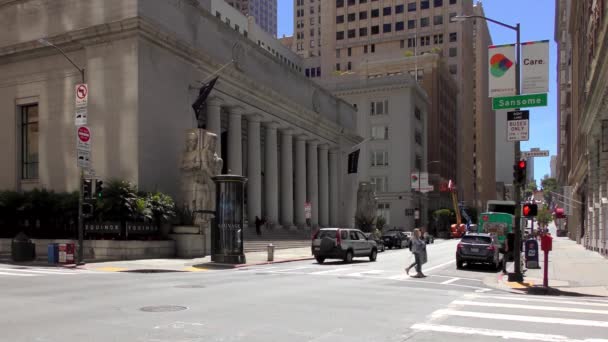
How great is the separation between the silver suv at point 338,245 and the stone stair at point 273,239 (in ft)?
27.4

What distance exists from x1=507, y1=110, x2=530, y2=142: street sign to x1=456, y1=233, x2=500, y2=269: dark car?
733cm

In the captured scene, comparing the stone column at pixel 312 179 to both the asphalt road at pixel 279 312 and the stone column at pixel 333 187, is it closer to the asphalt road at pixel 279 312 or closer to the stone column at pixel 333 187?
the stone column at pixel 333 187

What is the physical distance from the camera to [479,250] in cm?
2592

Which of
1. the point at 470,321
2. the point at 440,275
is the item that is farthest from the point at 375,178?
the point at 470,321

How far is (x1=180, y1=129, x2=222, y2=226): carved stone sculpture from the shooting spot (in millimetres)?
32156

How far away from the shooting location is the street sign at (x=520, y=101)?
18828 mm

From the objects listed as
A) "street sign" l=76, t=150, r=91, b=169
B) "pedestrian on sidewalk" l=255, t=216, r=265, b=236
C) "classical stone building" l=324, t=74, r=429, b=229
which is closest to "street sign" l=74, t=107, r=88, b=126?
"street sign" l=76, t=150, r=91, b=169

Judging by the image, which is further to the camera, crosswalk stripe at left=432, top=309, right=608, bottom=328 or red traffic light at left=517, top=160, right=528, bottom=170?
red traffic light at left=517, top=160, right=528, bottom=170

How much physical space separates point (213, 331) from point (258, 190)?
126 feet

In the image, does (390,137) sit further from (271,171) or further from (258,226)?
(258,226)

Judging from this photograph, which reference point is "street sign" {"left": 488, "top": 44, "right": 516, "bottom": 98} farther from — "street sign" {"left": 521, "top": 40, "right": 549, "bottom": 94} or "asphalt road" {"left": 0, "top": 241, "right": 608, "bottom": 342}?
"asphalt road" {"left": 0, "top": 241, "right": 608, "bottom": 342}

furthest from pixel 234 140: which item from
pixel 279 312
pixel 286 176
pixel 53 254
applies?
pixel 279 312

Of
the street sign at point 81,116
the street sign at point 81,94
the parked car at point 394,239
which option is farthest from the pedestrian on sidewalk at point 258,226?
the street sign at point 81,94

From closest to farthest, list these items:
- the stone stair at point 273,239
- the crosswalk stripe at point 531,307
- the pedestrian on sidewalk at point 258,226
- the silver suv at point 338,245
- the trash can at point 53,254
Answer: the crosswalk stripe at point 531,307 → the trash can at point 53,254 → the silver suv at point 338,245 → the stone stair at point 273,239 → the pedestrian on sidewalk at point 258,226
